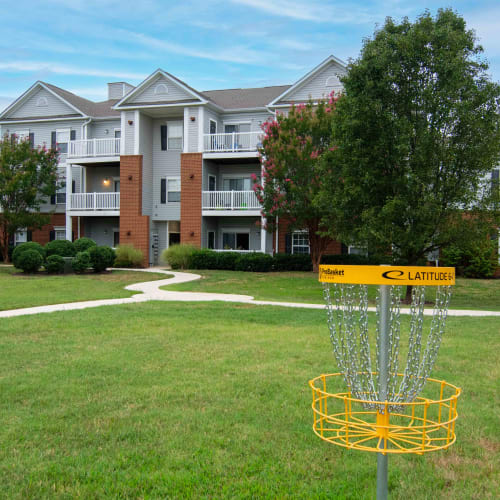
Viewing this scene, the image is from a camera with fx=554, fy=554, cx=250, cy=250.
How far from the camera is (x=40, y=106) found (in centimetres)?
3450

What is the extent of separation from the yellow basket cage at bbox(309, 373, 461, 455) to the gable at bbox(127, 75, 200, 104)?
25597 mm

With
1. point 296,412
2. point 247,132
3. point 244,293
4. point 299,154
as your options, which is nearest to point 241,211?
point 247,132

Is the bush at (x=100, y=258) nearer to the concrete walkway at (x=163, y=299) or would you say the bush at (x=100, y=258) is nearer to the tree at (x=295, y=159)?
the concrete walkway at (x=163, y=299)

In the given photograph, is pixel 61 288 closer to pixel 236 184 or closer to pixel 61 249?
pixel 61 249

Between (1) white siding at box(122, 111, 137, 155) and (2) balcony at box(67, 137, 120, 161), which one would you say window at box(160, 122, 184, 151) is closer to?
(1) white siding at box(122, 111, 137, 155)

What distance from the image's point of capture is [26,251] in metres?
23.9

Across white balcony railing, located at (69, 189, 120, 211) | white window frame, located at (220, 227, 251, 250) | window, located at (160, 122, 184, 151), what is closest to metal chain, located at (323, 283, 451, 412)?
white window frame, located at (220, 227, 251, 250)

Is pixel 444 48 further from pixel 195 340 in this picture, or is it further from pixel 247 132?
pixel 247 132

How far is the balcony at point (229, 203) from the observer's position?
1127 inches

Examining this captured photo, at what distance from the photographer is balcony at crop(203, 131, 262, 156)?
28953 millimetres

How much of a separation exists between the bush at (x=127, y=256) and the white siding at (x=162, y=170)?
142 inches

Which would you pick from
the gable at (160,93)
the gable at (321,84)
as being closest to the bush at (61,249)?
the gable at (160,93)

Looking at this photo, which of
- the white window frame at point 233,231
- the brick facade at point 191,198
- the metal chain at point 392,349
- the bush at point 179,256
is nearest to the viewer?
the metal chain at point 392,349

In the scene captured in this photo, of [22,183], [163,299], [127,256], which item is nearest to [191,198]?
[127,256]
